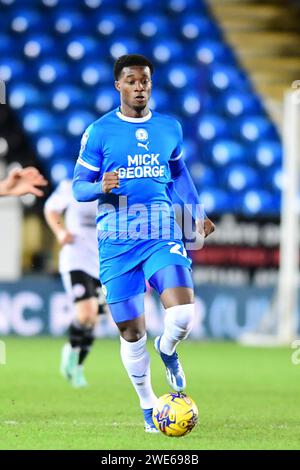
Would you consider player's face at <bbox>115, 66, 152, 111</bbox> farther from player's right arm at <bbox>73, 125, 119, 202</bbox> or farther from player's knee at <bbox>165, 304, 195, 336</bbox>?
player's knee at <bbox>165, 304, 195, 336</bbox>

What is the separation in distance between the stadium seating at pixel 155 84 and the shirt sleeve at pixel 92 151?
11001 mm

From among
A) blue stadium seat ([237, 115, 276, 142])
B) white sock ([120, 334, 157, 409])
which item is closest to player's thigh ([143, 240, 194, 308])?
white sock ([120, 334, 157, 409])

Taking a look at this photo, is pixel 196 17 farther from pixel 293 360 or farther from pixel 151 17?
pixel 293 360

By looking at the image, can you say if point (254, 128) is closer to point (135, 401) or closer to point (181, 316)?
point (135, 401)

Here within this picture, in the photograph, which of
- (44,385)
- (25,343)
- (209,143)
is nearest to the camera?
(44,385)

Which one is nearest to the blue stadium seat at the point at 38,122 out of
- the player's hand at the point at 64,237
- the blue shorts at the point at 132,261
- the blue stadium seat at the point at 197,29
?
the blue stadium seat at the point at 197,29

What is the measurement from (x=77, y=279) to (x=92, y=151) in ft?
13.3

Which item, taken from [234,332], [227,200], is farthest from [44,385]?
[227,200]

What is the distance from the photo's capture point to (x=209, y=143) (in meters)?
20.1

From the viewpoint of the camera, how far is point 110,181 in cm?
669

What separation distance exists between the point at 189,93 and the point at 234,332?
17.2ft

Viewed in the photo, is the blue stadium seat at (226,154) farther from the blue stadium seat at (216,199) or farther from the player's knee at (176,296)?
the player's knee at (176,296)

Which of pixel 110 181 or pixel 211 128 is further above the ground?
pixel 110 181

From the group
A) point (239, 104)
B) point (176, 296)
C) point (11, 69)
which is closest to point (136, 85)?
point (176, 296)
